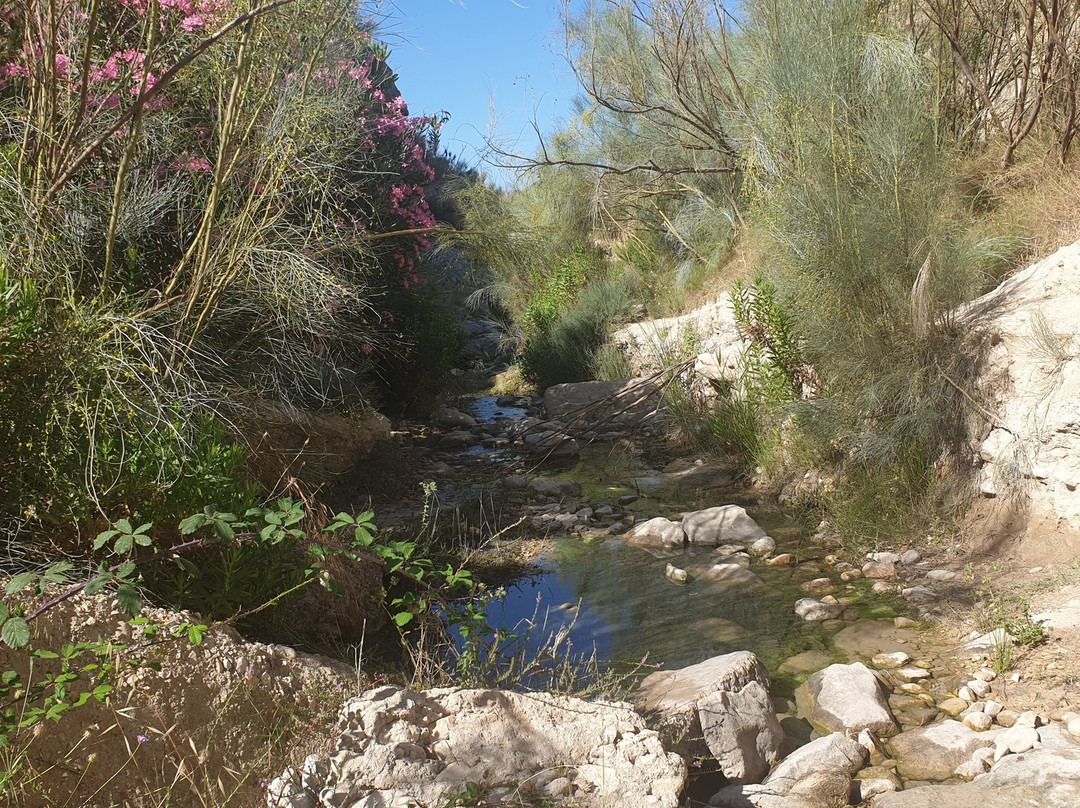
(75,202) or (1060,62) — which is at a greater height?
(1060,62)

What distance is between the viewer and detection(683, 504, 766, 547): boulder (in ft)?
18.0

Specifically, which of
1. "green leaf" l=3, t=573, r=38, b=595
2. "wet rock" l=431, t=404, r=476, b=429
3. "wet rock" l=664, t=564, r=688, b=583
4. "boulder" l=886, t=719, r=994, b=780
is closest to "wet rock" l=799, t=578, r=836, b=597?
"wet rock" l=664, t=564, r=688, b=583

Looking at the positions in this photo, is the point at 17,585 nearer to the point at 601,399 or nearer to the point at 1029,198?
the point at 1029,198

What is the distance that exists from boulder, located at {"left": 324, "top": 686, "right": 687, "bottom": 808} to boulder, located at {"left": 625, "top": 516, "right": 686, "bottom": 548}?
299cm

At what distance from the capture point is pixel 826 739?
3.02m

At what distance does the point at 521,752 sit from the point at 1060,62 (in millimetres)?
6446

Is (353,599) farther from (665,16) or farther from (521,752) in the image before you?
(665,16)

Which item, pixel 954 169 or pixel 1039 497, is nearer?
pixel 1039 497

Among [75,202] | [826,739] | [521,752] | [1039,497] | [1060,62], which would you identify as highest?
[1060,62]

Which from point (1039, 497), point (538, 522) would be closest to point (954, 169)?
point (1039, 497)

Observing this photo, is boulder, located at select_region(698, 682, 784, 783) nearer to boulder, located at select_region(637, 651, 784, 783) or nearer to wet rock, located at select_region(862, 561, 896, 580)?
boulder, located at select_region(637, 651, 784, 783)

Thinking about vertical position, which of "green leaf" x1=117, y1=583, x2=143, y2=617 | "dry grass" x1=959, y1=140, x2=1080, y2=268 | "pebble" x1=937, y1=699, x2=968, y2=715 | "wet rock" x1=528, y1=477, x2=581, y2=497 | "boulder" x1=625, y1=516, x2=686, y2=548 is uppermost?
"dry grass" x1=959, y1=140, x2=1080, y2=268

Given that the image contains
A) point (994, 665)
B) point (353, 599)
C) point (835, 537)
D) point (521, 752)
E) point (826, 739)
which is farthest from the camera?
point (835, 537)

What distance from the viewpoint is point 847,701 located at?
3.31 m
